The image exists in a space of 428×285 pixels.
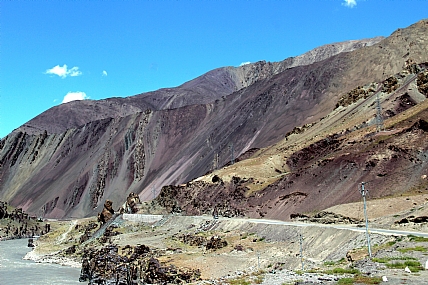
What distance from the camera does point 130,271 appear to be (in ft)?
135

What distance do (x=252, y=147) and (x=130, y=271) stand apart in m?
75.9

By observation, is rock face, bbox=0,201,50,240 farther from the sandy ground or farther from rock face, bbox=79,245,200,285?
rock face, bbox=79,245,200,285

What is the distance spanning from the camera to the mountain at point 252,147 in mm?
62625

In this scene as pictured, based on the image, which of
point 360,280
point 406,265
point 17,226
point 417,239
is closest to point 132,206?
point 17,226

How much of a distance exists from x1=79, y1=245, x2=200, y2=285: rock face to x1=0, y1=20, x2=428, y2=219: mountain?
827 inches

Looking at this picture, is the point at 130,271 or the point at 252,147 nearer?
the point at 130,271

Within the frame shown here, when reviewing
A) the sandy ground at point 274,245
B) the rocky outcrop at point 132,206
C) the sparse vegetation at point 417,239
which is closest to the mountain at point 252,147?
the rocky outcrop at point 132,206

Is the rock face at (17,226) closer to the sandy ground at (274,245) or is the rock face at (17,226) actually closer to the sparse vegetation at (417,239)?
the sandy ground at (274,245)

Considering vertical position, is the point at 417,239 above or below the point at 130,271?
above

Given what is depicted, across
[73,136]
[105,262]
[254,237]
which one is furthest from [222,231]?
[73,136]

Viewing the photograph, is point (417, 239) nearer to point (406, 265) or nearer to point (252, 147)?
point (406, 265)

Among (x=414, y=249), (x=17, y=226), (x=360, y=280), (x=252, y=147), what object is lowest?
(x=360, y=280)

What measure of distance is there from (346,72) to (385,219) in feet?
278

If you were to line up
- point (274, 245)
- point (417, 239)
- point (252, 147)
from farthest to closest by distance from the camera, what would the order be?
point (252, 147) → point (274, 245) → point (417, 239)
